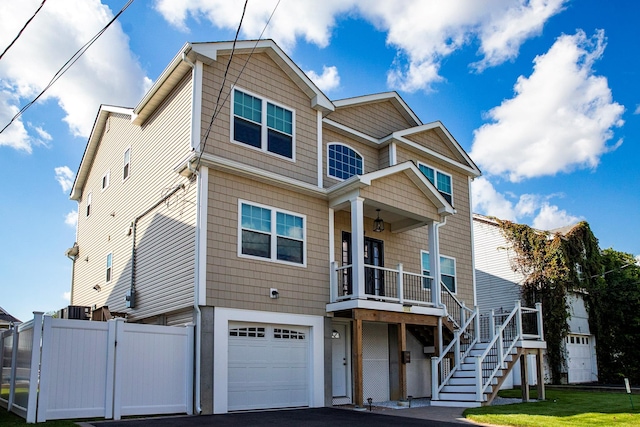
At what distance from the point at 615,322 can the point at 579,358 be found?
2.73 metres

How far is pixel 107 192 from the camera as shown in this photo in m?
19.4

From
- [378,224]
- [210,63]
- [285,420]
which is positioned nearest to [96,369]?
[285,420]

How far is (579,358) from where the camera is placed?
992 inches

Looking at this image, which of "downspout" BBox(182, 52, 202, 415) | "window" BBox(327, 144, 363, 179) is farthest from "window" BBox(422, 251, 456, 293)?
"downspout" BBox(182, 52, 202, 415)

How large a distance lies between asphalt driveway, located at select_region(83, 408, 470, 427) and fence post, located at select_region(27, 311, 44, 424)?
1.03m

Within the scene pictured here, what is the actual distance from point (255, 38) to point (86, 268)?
35.9 ft

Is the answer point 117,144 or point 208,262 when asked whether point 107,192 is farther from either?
point 208,262

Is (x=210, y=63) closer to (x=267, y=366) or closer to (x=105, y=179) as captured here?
(x=267, y=366)

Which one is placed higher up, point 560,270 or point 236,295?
point 560,270

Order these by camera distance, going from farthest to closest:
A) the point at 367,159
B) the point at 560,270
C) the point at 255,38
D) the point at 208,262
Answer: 1. the point at 560,270
2. the point at 367,159
3. the point at 255,38
4. the point at 208,262

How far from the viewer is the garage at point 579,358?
80.2ft

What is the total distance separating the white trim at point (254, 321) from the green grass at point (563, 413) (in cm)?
365

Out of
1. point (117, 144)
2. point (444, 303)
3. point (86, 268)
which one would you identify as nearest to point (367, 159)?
point (444, 303)

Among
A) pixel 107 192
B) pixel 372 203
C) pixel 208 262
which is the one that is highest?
pixel 107 192
